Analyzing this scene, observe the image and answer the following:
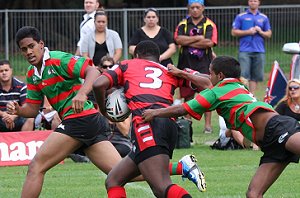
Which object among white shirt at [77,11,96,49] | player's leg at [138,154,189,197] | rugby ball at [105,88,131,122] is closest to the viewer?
player's leg at [138,154,189,197]

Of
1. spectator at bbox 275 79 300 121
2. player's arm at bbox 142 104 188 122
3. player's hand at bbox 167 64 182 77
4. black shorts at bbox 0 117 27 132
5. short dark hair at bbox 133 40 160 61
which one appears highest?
short dark hair at bbox 133 40 160 61

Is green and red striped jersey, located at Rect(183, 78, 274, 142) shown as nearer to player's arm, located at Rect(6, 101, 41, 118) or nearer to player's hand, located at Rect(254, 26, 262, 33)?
player's arm, located at Rect(6, 101, 41, 118)

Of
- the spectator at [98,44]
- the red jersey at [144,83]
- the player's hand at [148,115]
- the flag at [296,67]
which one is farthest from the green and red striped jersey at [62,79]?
the flag at [296,67]

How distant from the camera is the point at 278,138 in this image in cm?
866

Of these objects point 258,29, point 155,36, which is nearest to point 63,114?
Answer: point 155,36

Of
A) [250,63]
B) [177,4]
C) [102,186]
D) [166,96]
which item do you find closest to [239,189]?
[102,186]

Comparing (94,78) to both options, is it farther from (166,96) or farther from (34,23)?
(34,23)

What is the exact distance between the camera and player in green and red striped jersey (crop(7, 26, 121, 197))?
9.11 m

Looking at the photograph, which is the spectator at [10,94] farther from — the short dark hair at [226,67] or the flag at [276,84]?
the short dark hair at [226,67]

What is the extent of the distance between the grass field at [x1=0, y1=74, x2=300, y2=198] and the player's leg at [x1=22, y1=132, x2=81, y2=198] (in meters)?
1.50

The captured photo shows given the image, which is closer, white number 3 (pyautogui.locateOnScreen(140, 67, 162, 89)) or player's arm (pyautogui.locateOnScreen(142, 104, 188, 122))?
player's arm (pyautogui.locateOnScreen(142, 104, 188, 122))

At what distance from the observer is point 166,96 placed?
346 inches

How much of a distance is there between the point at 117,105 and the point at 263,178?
1.48 metres

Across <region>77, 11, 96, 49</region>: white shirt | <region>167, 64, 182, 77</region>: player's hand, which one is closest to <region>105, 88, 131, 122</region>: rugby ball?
<region>167, 64, 182, 77</region>: player's hand
